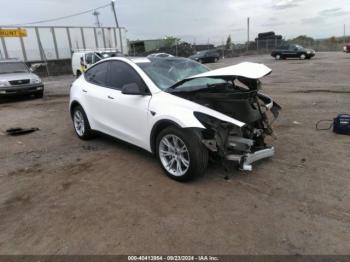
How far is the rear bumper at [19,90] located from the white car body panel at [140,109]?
7868 mm

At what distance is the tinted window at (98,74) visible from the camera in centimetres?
569

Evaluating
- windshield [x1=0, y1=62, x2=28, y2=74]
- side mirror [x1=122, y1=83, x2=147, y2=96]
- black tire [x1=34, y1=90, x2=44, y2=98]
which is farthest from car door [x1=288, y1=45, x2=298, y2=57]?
side mirror [x1=122, y1=83, x2=147, y2=96]

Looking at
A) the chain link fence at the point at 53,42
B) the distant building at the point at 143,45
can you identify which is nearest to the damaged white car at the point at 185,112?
the chain link fence at the point at 53,42

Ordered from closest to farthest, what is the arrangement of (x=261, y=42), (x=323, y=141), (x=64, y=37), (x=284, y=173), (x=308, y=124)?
1. (x=284, y=173)
2. (x=323, y=141)
3. (x=308, y=124)
4. (x=64, y=37)
5. (x=261, y=42)

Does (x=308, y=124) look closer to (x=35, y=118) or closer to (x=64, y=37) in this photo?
(x=35, y=118)

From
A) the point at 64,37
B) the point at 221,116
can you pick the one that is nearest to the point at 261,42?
the point at 64,37

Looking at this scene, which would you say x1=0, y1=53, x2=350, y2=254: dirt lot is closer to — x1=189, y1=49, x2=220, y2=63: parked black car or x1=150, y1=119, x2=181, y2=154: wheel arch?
x1=150, y1=119, x2=181, y2=154: wheel arch

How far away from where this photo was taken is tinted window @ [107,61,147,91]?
490 cm

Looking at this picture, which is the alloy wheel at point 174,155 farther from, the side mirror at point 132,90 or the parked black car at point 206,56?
the parked black car at point 206,56

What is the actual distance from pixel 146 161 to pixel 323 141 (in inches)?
123

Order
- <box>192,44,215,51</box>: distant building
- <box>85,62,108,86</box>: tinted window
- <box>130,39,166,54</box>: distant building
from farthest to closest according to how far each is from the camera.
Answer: <box>192,44,215,51</box>: distant building
<box>130,39,166,54</box>: distant building
<box>85,62,108,86</box>: tinted window

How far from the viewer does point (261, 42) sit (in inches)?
1927

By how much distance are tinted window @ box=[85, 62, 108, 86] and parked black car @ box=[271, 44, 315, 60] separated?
96.8 ft

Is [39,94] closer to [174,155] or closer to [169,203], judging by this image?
[174,155]
